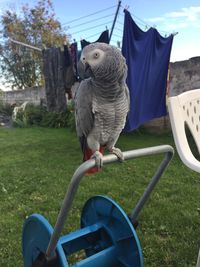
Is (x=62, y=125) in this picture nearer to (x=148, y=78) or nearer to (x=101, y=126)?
(x=148, y=78)

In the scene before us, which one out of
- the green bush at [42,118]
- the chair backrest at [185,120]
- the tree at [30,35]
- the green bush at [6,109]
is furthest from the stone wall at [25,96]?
the chair backrest at [185,120]

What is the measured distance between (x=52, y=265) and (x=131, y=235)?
0.35m

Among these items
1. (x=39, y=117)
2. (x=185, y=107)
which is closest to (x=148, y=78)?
(x=185, y=107)

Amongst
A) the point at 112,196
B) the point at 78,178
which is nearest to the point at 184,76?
the point at 112,196

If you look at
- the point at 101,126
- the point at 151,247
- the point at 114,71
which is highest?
the point at 114,71

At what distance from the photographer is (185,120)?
1.34 metres

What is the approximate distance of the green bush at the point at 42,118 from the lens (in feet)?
20.5

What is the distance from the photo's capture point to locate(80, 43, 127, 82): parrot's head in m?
1.06

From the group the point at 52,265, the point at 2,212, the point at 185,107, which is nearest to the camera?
the point at 52,265

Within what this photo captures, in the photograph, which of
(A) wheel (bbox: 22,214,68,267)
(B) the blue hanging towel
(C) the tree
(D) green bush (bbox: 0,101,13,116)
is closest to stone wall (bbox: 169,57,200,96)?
(B) the blue hanging towel

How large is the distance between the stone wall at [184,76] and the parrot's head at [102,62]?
3.60 meters

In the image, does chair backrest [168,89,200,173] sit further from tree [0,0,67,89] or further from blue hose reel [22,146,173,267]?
tree [0,0,67,89]

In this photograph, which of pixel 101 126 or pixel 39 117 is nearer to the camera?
pixel 101 126

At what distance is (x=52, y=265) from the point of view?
0.97 m
